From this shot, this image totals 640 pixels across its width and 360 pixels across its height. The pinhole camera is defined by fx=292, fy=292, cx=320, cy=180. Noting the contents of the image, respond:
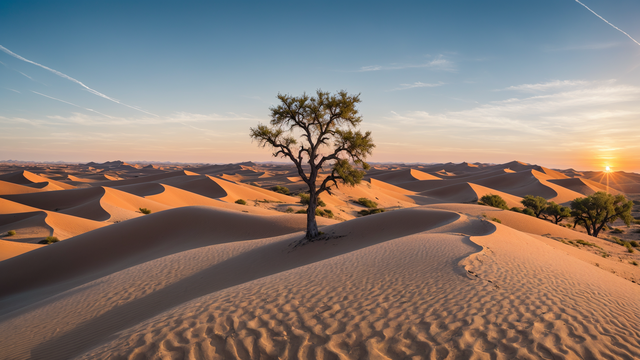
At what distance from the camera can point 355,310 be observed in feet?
16.9

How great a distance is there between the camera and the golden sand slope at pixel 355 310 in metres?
4.17

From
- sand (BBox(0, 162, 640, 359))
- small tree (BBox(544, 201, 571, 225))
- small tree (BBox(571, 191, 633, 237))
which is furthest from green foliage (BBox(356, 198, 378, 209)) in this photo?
sand (BBox(0, 162, 640, 359))

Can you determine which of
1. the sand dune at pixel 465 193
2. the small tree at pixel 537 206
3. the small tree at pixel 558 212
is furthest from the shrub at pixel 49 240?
the sand dune at pixel 465 193

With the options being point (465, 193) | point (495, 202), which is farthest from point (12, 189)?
point (465, 193)

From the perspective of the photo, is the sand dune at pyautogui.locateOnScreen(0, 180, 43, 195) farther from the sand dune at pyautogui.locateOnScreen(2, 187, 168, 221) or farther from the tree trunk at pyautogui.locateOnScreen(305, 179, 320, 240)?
the tree trunk at pyautogui.locateOnScreen(305, 179, 320, 240)

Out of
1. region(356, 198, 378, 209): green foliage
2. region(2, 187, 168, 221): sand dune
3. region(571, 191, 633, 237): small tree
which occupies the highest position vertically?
region(571, 191, 633, 237): small tree

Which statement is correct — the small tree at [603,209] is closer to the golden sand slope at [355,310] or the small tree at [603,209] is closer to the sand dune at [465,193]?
the sand dune at [465,193]

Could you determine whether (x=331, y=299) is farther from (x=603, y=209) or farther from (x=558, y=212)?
(x=558, y=212)

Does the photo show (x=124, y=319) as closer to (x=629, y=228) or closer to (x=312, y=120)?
(x=312, y=120)

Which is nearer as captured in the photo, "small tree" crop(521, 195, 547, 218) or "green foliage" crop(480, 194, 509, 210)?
"small tree" crop(521, 195, 547, 218)

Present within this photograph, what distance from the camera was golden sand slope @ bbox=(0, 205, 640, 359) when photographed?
417cm

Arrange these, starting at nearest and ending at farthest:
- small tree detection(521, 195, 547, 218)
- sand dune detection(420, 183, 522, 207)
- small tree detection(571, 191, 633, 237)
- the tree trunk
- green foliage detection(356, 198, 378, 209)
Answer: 1. the tree trunk
2. small tree detection(571, 191, 633, 237)
3. small tree detection(521, 195, 547, 218)
4. green foliage detection(356, 198, 378, 209)
5. sand dune detection(420, 183, 522, 207)

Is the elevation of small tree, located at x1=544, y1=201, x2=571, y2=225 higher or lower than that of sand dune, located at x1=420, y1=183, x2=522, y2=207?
higher

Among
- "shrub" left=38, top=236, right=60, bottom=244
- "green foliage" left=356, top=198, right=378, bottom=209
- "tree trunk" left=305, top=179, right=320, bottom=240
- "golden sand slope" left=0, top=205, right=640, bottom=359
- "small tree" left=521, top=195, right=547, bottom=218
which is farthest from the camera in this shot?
"green foliage" left=356, top=198, right=378, bottom=209
